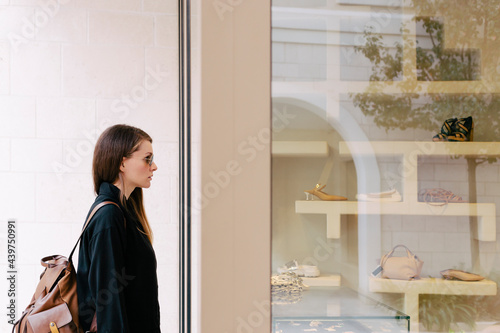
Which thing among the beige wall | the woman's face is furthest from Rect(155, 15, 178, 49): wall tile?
the beige wall

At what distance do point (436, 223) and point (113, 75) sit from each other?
6.13 ft

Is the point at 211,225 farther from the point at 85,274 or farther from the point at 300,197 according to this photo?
the point at 85,274

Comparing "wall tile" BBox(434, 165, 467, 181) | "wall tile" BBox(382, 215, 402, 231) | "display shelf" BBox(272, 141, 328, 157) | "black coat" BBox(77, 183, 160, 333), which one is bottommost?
"black coat" BBox(77, 183, 160, 333)

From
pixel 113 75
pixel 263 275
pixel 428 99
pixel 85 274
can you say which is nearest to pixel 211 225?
pixel 263 275

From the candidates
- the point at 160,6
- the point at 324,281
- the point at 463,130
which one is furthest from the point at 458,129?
the point at 160,6

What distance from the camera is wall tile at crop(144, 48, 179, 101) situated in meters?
1.96

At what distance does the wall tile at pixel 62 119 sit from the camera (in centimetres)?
190

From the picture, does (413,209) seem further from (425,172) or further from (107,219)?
(107,219)

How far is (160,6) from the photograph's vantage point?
197 cm

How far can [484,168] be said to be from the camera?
0.25 m

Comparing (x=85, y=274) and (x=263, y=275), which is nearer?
(x=263, y=275)

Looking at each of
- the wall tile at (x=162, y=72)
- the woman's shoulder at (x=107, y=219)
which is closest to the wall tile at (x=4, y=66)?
the wall tile at (x=162, y=72)

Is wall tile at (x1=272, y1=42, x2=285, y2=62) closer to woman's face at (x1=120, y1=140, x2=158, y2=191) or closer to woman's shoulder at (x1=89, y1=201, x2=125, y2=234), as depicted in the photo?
woman's shoulder at (x1=89, y1=201, x2=125, y2=234)

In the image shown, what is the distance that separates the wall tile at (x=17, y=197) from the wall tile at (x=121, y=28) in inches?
25.3
